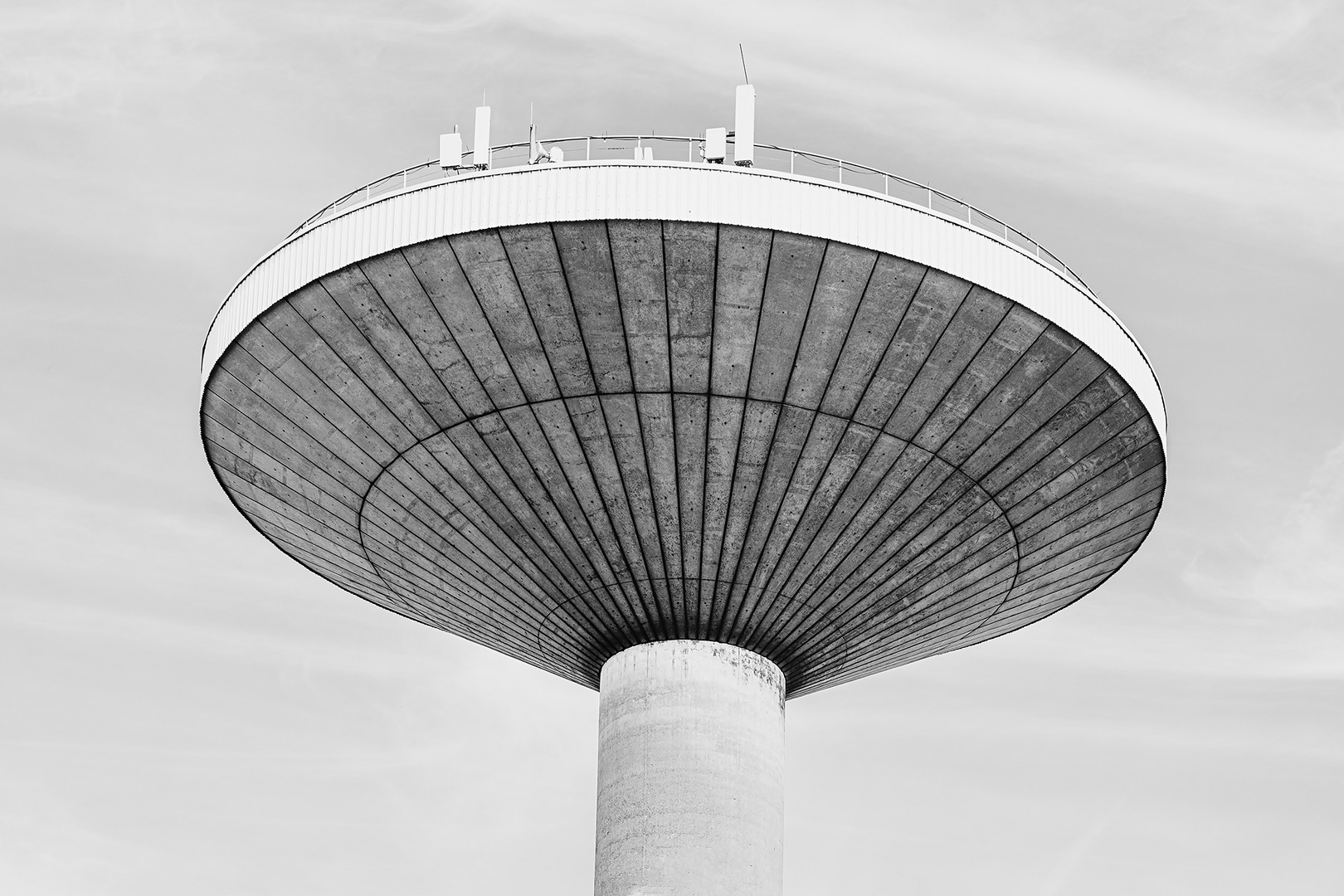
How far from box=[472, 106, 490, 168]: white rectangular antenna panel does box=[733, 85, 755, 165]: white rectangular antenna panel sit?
3065mm

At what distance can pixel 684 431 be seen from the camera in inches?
842

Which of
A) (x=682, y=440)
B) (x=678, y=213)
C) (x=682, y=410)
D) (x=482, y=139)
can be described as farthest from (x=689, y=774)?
(x=482, y=139)

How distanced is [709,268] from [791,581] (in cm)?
567

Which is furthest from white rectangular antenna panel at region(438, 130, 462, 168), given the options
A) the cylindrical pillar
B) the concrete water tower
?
the cylindrical pillar

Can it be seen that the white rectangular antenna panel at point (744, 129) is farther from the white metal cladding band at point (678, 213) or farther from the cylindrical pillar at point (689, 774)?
the cylindrical pillar at point (689, 774)

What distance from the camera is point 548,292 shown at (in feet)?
65.2

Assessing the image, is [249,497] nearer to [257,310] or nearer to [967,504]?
[257,310]

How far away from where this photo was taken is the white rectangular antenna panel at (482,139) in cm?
2102

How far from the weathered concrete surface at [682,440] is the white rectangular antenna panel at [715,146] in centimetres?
179

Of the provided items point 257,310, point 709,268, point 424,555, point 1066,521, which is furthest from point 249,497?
point 1066,521

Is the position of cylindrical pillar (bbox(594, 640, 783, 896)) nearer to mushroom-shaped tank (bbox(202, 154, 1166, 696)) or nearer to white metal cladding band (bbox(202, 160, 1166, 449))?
mushroom-shaped tank (bbox(202, 154, 1166, 696))

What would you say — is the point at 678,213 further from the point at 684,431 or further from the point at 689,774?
the point at 689,774

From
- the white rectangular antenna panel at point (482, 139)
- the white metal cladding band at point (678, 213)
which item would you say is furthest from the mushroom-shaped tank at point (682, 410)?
the white rectangular antenna panel at point (482, 139)

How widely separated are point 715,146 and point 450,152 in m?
3.32
